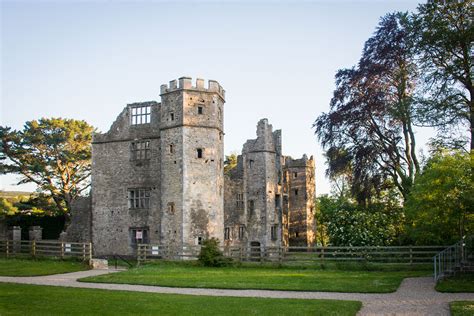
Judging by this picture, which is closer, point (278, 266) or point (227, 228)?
point (278, 266)

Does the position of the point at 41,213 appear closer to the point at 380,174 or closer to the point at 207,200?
the point at 207,200

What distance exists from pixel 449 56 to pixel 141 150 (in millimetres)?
20376

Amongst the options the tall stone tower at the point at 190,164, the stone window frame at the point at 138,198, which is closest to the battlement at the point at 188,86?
the tall stone tower at the point at 190,164

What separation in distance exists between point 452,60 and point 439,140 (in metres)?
4.28

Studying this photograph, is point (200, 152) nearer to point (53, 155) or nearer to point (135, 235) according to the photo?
point (135, 235)

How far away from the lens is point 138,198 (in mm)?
35188

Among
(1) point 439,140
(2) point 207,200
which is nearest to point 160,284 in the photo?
(2) point 207,200

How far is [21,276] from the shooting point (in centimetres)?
2208

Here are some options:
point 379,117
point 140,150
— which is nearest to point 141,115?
point 140,150

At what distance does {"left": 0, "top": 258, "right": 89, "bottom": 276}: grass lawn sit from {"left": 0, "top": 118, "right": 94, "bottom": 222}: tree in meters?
16.7

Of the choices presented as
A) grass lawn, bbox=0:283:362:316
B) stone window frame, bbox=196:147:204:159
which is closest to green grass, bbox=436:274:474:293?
A: grass lawn, bbox=0:283:362:316

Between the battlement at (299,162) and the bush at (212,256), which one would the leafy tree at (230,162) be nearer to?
the battlement at (299,162)

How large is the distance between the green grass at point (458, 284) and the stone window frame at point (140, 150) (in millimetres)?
21560

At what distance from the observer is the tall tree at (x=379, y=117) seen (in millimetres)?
30844
